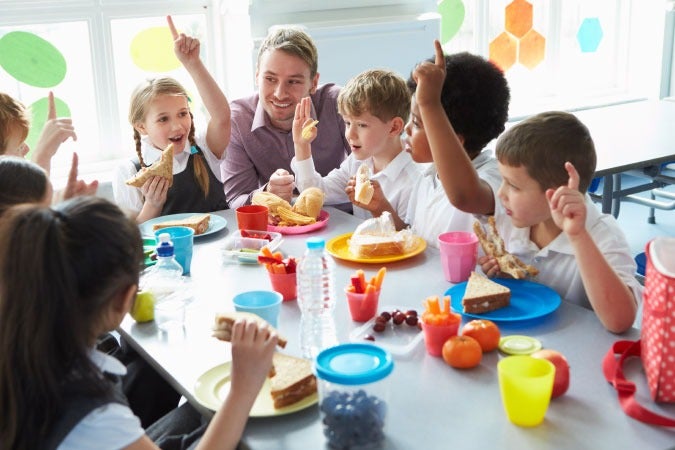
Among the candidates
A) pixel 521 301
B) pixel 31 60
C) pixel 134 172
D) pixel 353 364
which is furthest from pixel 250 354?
pixel 31 60

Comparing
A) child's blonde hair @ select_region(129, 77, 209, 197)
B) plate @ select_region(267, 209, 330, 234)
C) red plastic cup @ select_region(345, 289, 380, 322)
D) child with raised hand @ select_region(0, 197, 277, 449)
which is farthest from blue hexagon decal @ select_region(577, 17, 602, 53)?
child with raised hand @ select_region(0, 197, 277, 449)

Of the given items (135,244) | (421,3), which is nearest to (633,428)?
(135,244)

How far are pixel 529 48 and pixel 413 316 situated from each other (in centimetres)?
405

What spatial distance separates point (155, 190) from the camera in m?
2.55

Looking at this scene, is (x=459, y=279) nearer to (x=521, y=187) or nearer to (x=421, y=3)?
(x=521, y=187)

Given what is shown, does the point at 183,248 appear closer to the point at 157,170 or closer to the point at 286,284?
the point at 286,284

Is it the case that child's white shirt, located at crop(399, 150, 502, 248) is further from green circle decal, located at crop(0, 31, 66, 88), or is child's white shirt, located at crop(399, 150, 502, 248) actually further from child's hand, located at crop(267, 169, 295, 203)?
green circle decal, located at crop(0, 31, 66, 88)

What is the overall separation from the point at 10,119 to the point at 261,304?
1.13 meters

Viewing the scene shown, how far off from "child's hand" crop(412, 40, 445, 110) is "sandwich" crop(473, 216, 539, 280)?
330 millimetres

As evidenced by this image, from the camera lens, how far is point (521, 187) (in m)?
1.87

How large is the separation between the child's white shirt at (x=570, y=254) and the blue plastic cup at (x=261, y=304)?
643mm

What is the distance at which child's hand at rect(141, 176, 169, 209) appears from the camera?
2.55 meters

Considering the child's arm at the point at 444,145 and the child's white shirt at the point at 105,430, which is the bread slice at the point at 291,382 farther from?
the child's arm at the point at 444,145

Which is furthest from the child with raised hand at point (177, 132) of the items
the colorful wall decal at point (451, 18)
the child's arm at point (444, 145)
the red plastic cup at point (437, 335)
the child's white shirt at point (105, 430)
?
the colorful wall decal at point (451, 18)
